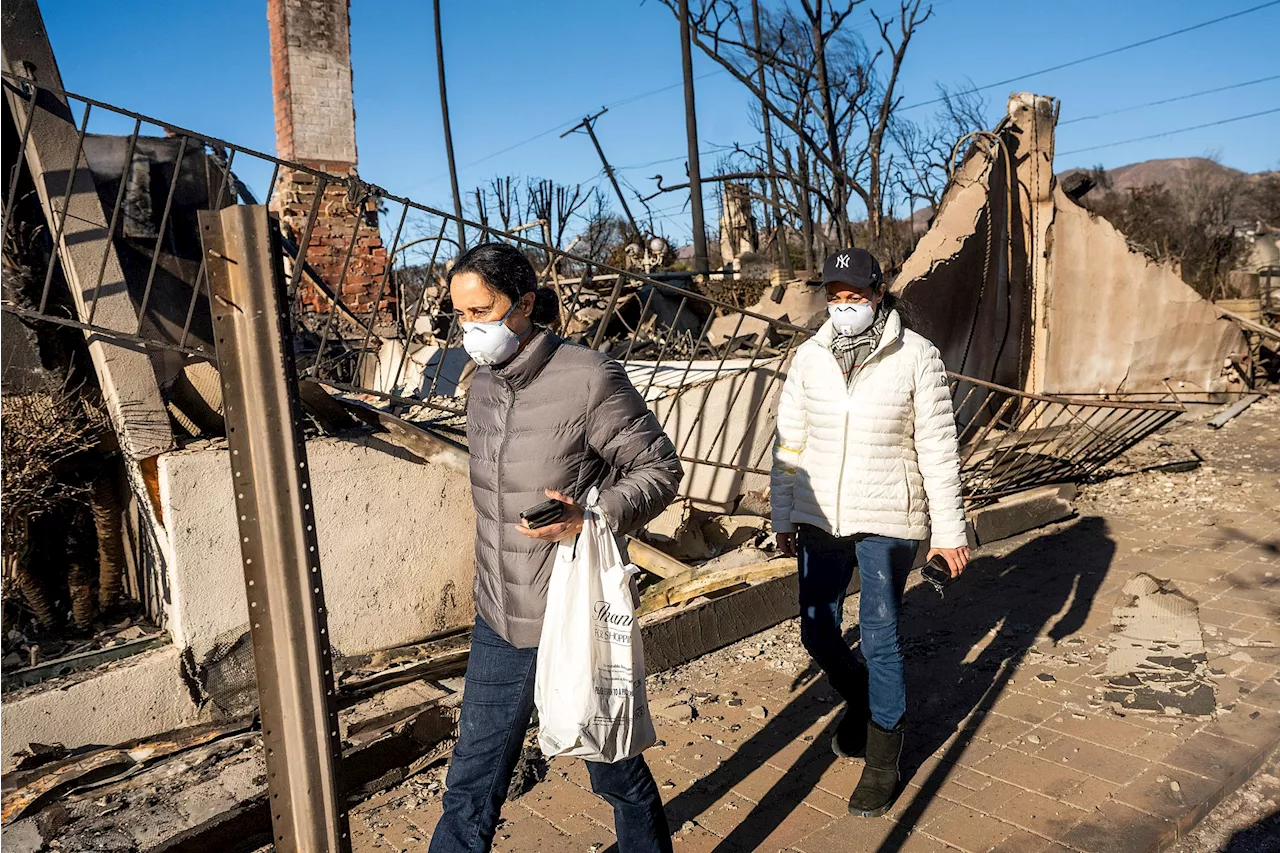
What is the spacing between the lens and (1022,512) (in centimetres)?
611

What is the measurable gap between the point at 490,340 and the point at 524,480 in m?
0.32

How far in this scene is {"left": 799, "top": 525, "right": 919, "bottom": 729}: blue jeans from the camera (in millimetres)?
2902

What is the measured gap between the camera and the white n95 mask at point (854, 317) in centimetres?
294

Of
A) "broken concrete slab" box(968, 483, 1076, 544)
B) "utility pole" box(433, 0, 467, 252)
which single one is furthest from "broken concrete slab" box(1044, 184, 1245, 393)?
"utility pole" box(433, 0, 467, 252)

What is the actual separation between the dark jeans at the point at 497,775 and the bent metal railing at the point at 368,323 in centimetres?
201

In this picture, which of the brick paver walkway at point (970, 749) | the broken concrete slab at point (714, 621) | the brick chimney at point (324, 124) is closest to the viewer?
the brick paver walkway at point (970, 749)

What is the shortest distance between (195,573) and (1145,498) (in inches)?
241

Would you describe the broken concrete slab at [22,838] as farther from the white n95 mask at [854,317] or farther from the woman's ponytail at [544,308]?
the white n95 mask at [854,317]

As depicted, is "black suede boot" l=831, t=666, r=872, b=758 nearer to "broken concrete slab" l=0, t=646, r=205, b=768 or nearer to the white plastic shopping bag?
the white plastic shopping bag

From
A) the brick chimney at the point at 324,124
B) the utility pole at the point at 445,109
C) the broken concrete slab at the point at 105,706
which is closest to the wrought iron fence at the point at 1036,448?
the broken concrete slab at the point at 105,706

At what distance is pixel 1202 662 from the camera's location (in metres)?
3.94

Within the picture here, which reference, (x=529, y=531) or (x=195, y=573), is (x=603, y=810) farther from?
(x=195, y=573)

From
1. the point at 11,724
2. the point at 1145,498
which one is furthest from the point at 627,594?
the point at 1145,498

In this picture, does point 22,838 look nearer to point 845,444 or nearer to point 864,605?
point 864,605
